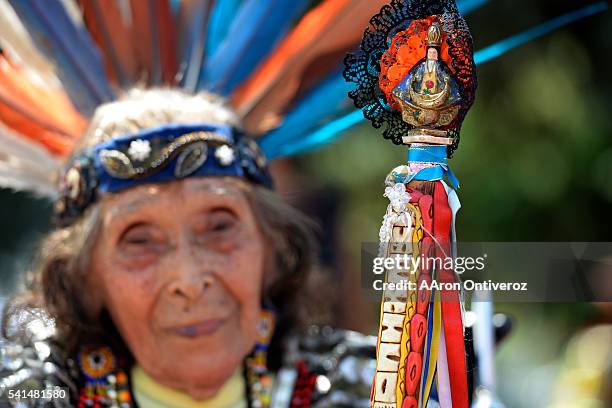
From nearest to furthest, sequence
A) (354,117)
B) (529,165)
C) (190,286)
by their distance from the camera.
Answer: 1. (190,286)
2. (354,117)
3. (529,165)

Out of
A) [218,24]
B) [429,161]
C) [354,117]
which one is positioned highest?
[218,24]

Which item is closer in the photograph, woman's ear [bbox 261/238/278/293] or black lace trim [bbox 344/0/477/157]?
black lace trim [bbox 344/0/477/157]

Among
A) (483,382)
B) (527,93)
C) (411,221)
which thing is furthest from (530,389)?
(411,221)

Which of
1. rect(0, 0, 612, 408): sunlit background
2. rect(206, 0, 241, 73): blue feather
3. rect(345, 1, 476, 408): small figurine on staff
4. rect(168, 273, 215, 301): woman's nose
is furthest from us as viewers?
rect(0, 0, 612, 408): sunlit background

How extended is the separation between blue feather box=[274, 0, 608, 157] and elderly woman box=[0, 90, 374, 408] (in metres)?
0.19

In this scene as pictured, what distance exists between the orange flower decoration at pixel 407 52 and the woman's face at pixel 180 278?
99 cm

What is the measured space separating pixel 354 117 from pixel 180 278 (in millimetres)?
574

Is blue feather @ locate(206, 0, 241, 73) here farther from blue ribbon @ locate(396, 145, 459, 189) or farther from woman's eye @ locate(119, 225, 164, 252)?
blue ribbon @ locate(396, 145, 459, 189)

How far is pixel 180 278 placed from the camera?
2.23m

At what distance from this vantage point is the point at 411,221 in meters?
1.38

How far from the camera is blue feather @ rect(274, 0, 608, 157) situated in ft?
6.86

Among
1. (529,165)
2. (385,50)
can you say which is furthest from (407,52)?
(529,165)

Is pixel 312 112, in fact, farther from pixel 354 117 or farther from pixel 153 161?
pixel 153 161

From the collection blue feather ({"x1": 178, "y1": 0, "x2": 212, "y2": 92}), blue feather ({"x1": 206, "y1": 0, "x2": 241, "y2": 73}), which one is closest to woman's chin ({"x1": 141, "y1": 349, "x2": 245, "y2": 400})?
blue feather ({"x1": 178, "y1": 0, "x2": 212, "y2": 92})
